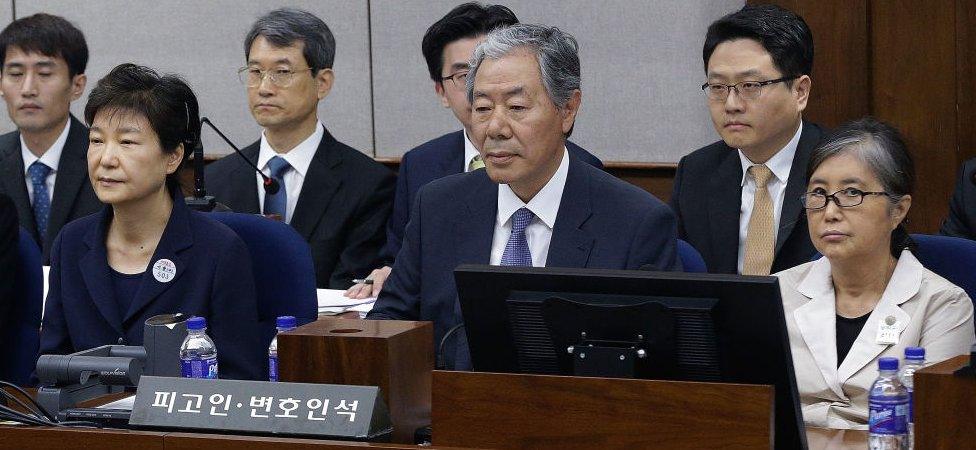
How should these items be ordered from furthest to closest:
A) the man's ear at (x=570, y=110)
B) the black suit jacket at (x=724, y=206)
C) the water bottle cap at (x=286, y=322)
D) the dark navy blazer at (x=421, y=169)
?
the dark navy blazer at (x=421, y=169), the black suit jacket at (x=724, y=206), the man's ear at (x=570, y=110), the water bottle cap at (x=286, y=322)

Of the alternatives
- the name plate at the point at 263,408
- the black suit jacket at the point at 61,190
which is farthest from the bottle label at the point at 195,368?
the black suit jacket at the point at 61,190

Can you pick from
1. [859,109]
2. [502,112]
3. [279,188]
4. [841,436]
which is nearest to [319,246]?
[279,188]

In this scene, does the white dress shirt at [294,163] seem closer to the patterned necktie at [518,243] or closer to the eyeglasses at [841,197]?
the patterned necktie at [518,243]

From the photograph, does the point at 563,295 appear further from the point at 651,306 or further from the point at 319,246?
the point at 319,246

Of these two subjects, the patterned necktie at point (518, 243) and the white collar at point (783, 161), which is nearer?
the patterned necktie at point (518, 243)

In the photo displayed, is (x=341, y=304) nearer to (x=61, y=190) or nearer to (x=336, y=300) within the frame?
(x=336, y=300)

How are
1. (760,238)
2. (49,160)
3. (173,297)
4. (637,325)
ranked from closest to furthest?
1. (637,325)
2. (173,297)
3. (760,238)
4. (49,160)

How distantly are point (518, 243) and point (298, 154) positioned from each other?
5.67 ft

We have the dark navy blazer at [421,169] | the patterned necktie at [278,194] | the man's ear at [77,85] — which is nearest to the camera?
the dark navy blazer at [421,169]

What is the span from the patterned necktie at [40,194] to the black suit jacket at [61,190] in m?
0.02

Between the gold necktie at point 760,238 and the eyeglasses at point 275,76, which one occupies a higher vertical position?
the eyeglasses at point 275,76

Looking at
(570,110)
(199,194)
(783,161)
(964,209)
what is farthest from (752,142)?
(199,194)

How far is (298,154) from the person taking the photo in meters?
4.24

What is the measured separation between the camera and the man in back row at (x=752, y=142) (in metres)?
3.45
